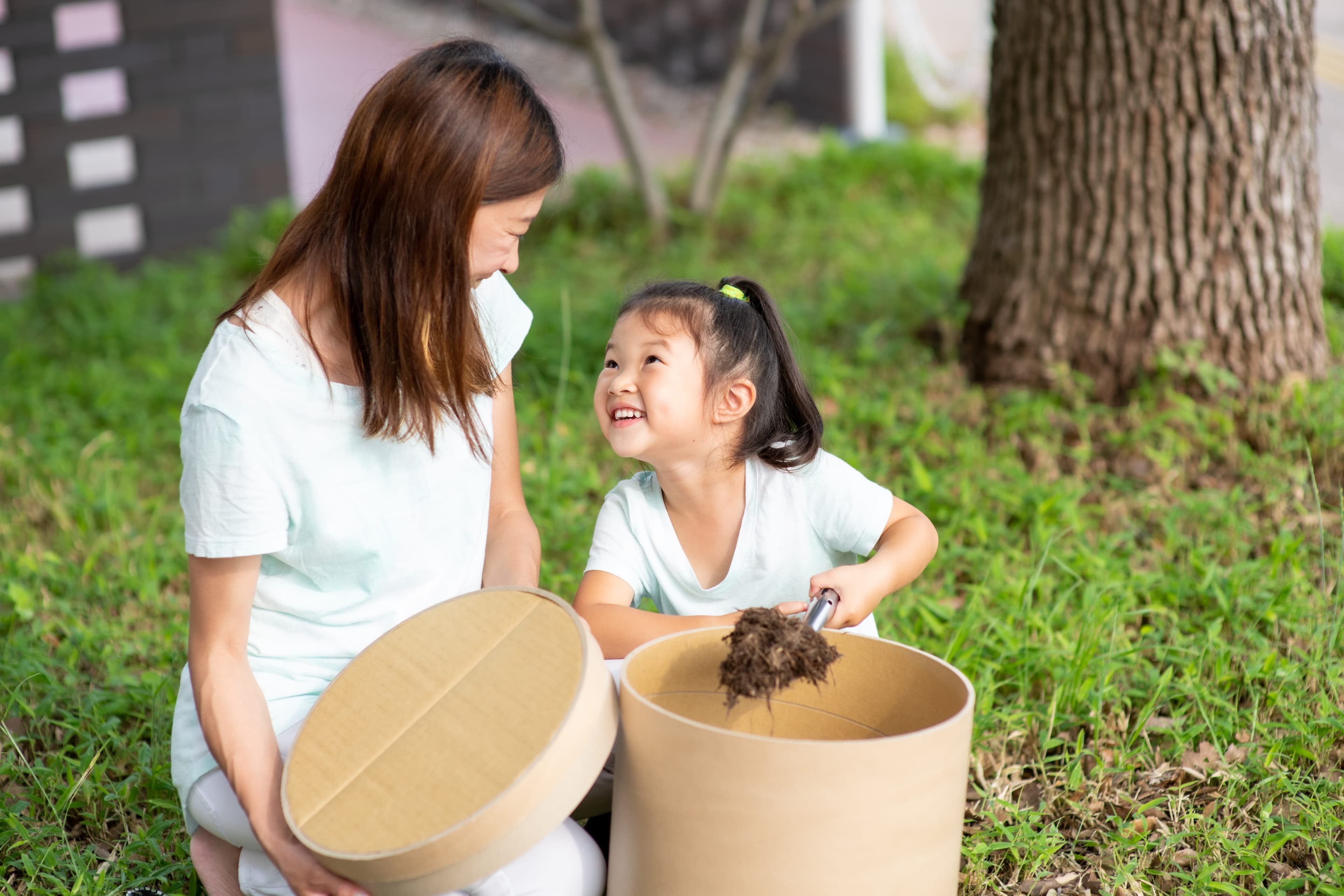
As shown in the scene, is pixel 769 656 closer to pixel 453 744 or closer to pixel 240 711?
pixel 453 744

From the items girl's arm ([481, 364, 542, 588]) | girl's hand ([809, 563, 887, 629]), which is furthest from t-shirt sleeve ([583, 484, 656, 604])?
girl's hand ([809, 563, 887, 629])

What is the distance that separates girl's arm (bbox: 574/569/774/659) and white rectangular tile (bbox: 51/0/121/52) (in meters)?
4.41

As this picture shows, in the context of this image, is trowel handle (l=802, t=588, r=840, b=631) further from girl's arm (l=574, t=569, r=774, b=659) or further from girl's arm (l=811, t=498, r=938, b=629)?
girl's arm (l=574, t=569, r=774, b=659)

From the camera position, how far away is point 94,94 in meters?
10.1

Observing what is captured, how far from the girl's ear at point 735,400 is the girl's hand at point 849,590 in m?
0.29

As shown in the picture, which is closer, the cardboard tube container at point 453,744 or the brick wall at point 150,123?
the cardboard tube container at point 453,744

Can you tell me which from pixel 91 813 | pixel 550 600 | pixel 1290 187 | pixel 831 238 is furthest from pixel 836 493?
pixel 831 238

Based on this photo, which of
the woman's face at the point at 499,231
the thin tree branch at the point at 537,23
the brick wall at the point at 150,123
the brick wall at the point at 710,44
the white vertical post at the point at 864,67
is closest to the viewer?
the woman's face at the point at 499,231

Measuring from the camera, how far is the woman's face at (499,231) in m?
1.62

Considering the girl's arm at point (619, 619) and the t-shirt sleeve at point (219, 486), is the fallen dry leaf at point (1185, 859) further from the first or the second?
the t-shirt sleeve at point (219, 486)

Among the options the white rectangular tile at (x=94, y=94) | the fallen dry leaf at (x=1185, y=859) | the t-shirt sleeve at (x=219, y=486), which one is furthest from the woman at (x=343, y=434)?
the white rectangular tile at (x=94, y=94)

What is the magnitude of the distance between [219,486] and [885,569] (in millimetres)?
925

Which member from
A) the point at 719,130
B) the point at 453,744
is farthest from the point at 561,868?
the point at 719,130

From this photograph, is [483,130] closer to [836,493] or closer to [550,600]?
[550,600]
